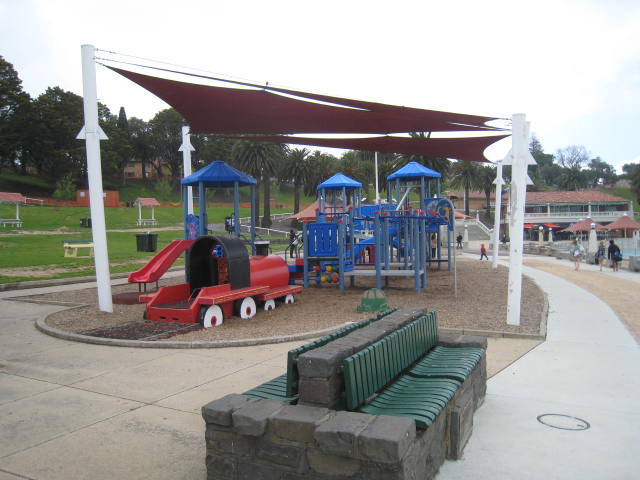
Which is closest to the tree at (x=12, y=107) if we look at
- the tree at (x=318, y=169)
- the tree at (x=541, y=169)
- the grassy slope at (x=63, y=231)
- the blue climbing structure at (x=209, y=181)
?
the grassy slope at (x=63, y=231)

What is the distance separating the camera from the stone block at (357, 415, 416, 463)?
2.88 meters

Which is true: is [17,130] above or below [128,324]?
above

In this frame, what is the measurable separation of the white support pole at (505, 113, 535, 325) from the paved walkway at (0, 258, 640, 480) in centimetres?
105

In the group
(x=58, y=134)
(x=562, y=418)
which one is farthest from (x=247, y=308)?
(x=58, y=134)

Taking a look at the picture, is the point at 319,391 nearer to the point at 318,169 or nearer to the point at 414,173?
the point at 414,173

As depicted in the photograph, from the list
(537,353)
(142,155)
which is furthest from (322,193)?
(142,155)

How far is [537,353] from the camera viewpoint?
771 cm

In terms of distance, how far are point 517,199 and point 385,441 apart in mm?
7657

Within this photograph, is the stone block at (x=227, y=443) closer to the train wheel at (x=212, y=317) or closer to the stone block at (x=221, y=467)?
the stone block at (x=221, y=467)

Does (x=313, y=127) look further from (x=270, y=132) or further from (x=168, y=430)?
(x=168, y=430)

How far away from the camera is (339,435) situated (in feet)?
9.99

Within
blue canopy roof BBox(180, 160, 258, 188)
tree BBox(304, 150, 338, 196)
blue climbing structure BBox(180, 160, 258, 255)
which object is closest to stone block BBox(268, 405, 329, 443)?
blue climbing structure BBox(180, 160, 258, 255)

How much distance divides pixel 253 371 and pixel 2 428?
2834 millimetres

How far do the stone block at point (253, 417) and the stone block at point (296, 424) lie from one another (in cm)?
6
